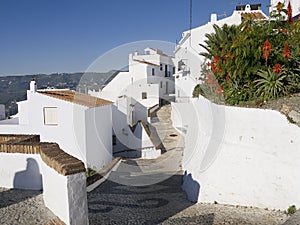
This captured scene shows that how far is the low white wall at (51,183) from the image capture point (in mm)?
3848

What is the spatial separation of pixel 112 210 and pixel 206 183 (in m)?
2.95

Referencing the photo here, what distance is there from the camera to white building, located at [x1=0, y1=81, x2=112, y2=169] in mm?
12914

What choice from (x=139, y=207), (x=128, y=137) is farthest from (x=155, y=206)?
(x=128, y=137)

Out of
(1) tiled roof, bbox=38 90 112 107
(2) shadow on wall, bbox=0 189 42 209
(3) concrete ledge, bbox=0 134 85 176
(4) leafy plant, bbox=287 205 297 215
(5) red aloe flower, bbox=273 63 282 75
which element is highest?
(5) red aloe flower, bbox=273 63 282 75

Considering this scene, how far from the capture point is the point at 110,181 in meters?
11.1

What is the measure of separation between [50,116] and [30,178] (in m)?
8.42

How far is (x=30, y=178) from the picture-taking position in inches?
222

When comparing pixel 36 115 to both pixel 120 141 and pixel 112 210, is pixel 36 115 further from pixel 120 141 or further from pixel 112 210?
pixel 112 210

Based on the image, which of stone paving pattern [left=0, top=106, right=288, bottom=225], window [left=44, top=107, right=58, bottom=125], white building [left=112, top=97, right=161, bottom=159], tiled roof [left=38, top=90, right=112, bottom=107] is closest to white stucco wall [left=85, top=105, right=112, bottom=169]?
tiled roof [left=38, top=90, right=112, bottom=107]

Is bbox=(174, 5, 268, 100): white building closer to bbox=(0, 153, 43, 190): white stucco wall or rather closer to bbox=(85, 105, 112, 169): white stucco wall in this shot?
bbox=(85, 105, 112, 169): white stucco wall

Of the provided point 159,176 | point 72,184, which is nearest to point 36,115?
point 159,176

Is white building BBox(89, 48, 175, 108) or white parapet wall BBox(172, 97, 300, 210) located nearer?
white parapet wall BBox(172, 97, 300, 210)

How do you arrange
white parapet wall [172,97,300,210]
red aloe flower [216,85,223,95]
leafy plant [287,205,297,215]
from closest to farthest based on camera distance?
1. leafy plant [287,205,297,215]
2. white parapet wall [172,97,300,210]
3. red aloe flower [216,85,223,95]

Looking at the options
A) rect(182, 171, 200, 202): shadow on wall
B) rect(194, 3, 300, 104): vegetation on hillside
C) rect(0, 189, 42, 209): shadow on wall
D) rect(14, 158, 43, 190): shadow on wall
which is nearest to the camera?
rect(0, 189, 42, 209): shadow on wall
